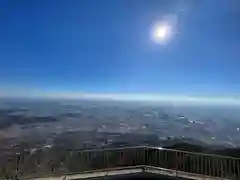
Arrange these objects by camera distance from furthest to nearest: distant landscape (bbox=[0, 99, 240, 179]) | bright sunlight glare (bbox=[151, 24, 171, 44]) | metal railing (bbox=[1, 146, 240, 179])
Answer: distant landscape (bbox=[0, 99, 240, 179]) < bright sunlight glare (bbox=[151, 24, 171, 44]) < metal railing (bbox=[1, 146, 240, 179])

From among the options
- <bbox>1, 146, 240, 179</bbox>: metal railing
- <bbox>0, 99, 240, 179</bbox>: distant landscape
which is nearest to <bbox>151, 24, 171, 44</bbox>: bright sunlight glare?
<bbox>1, 146, 240, 179</bbox>: metal railing

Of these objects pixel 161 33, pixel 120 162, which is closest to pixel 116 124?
pixel 120 162

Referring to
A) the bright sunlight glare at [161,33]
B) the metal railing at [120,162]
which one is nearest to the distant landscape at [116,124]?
the metal railing at [120,162]

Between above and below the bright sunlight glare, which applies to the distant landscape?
below

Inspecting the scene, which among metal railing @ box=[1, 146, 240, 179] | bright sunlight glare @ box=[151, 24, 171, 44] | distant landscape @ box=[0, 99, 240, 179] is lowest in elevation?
metal railing @ box=[1, 146, 240, 179]

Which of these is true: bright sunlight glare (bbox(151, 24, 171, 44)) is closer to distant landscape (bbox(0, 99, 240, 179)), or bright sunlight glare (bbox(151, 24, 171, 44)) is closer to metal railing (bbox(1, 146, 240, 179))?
metal railing (bbox(1, 146, 240, 179))

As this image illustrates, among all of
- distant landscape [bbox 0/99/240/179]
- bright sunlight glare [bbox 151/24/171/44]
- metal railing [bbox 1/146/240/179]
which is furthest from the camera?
distant landscape [bbox 0/99/240/179]

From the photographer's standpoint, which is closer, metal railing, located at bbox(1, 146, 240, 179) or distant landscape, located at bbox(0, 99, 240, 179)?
metal railing, located at bbox(1, 146, 240, 179)

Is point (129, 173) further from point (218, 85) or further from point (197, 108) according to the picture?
point (197, 108)
